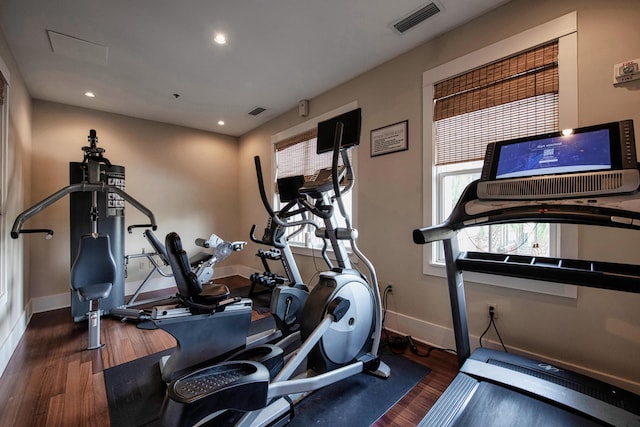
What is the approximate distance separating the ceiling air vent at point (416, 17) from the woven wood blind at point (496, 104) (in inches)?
20.1

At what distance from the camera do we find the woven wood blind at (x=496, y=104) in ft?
6.10

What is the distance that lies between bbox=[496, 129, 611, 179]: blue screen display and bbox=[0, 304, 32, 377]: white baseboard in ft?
11.7

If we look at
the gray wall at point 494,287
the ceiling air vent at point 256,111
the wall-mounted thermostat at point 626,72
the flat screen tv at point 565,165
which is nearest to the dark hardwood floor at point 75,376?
the gray wall at point 494,287

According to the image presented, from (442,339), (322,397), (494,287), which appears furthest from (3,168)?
(494,287)

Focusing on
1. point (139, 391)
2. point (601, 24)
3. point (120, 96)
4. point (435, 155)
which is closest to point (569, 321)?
point (435, 155)

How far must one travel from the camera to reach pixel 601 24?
5.46 feet

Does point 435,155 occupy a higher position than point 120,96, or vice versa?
point 120,96

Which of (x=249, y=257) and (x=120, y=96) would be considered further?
(x=249, y=257)

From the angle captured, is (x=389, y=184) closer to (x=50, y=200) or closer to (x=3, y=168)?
(x=50, y=200)

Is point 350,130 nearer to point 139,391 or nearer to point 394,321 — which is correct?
point 394,321

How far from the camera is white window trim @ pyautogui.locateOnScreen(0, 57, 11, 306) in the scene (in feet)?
7.03

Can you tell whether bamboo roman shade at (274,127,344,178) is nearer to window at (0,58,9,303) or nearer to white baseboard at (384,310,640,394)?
white baseboard at (384,310,640,394)

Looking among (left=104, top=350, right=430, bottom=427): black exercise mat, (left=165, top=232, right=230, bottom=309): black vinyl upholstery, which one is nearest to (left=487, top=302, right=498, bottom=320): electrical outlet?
(left=104, top=350, right=430, bottom=427): black exercise mat

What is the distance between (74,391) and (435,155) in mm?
3169
